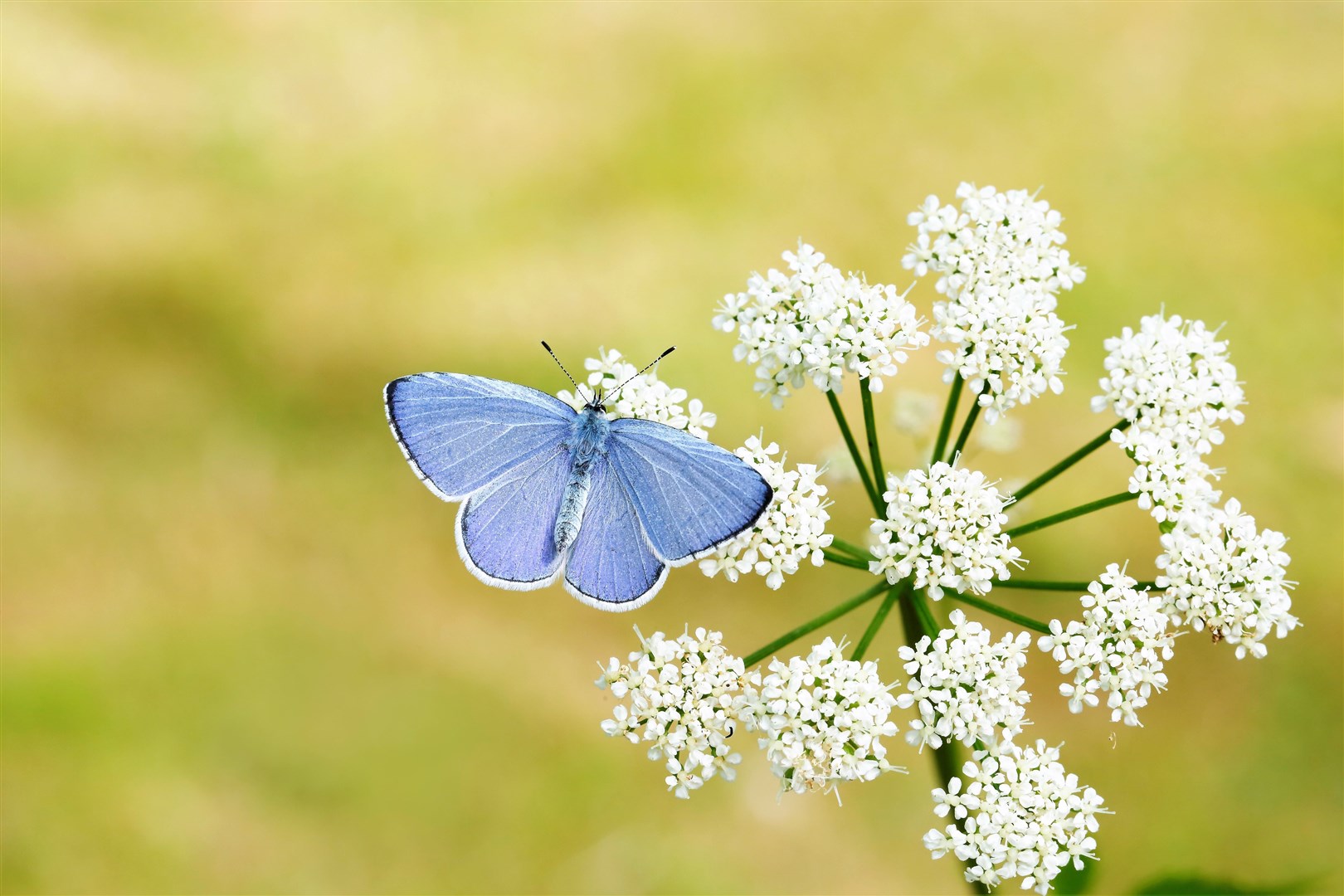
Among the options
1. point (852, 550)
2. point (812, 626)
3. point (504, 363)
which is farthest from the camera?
point (504, 363)

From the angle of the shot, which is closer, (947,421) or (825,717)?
(825,717)

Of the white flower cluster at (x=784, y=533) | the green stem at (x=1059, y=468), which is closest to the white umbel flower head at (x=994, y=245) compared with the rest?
the green stem at (x=1059, y=468)

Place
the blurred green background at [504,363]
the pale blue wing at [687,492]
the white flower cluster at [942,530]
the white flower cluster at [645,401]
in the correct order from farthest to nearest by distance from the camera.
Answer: the blurred green background at [504,363]
the white flower cluster at [645,401]
the white flower cluster at [942,530]
the pale blue wing at [687,492]

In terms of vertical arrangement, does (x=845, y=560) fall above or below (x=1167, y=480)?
below

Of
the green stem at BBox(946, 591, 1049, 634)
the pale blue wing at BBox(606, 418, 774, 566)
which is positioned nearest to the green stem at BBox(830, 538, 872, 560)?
the green stem at BBox(946, 591, 1049, 634)

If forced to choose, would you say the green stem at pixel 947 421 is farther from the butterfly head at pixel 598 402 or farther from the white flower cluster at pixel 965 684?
the butterfly head at pixel 598 402

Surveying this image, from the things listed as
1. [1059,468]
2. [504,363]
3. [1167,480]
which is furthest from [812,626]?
[504,363]

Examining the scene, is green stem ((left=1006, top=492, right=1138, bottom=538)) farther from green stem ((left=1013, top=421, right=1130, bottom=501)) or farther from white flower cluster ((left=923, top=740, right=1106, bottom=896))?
white flower cluster ((left=923, top=740, right=1106, bottom=896))

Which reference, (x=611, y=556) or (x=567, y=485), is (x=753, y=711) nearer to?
(x=611, y=556)
